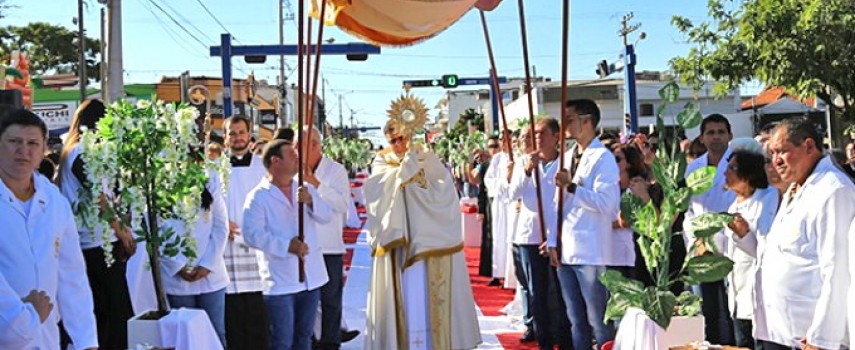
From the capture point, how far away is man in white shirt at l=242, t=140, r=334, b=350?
Result: 4.79m

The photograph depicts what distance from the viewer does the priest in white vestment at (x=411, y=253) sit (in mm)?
5441

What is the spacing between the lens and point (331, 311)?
6.02 metres

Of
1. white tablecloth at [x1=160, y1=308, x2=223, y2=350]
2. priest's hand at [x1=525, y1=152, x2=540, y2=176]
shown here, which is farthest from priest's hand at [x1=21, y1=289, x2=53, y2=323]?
priest's hand at [x1=525, y1=152, x2=540, y2=176]

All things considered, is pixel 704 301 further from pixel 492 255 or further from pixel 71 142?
pixel 492 255

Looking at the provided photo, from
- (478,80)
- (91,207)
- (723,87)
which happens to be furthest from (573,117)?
(478,80)

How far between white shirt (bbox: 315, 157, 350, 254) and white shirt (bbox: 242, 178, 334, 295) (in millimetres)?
283

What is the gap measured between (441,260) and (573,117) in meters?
1.29

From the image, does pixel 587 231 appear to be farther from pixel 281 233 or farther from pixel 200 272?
pixel 200 272

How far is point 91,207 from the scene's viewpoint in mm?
3547

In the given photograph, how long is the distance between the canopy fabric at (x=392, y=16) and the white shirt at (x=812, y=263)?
1.83 metres

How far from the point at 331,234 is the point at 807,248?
137 inches

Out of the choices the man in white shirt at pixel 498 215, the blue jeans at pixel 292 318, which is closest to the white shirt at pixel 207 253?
the blue jeans at pixel 292 318

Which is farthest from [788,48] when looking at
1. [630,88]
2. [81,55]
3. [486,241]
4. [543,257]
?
[81,55]

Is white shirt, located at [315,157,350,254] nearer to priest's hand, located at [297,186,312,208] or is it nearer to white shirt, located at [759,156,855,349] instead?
priest's hand, located at [297,186,312,208]
